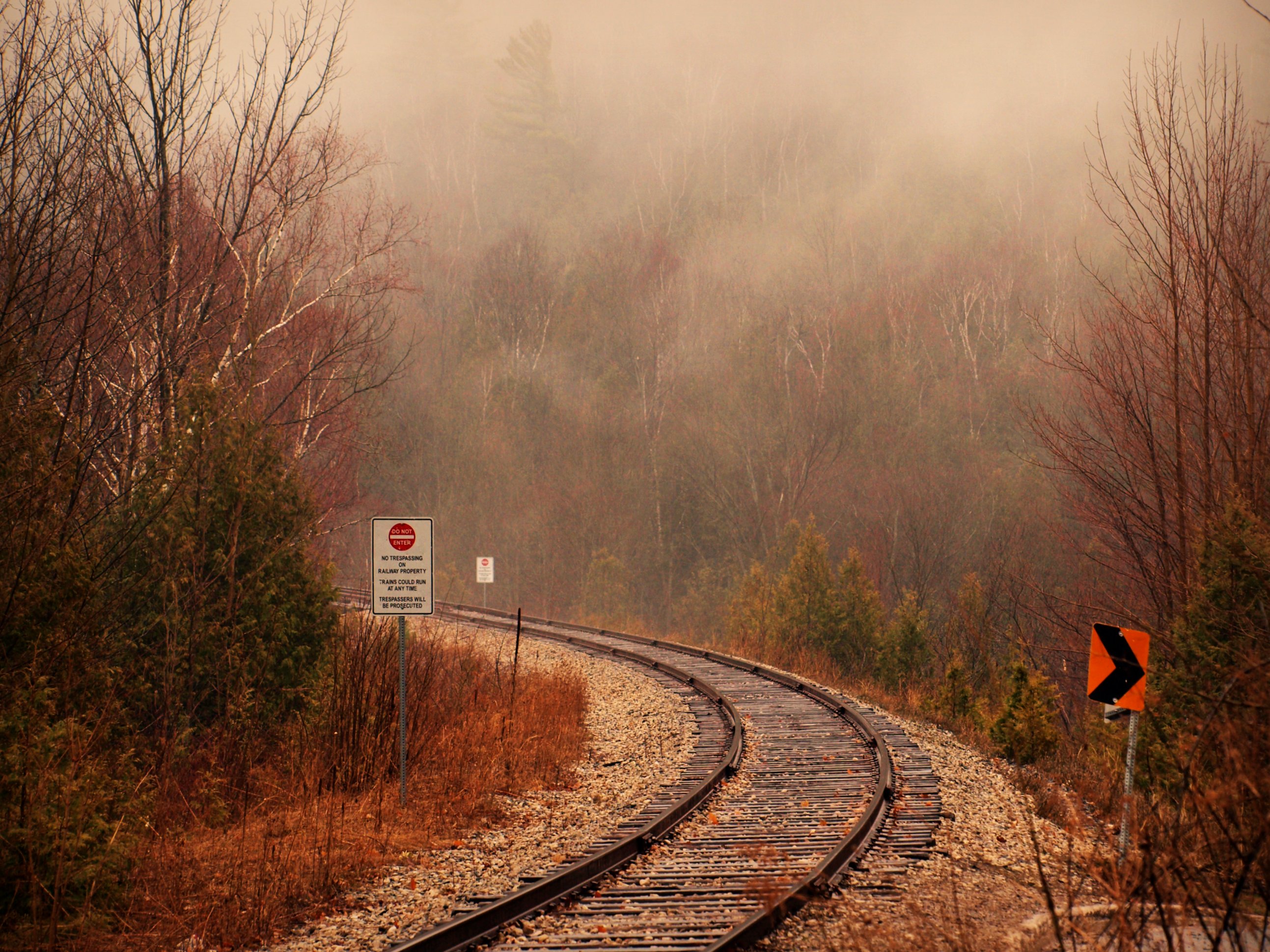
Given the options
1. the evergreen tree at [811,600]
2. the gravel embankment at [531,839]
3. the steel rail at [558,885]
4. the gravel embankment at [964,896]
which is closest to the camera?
the gravel embankment at [964,896]

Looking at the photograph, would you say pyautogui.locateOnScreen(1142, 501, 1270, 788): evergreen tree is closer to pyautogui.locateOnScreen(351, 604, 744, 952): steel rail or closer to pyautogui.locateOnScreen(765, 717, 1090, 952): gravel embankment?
pyautogui.locateOnScreen(765, 717, 1090, 952): gravel embankment

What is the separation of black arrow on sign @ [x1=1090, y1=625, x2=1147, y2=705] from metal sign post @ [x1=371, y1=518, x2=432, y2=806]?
5.87 m

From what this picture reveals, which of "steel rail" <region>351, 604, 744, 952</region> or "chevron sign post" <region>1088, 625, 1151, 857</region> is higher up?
"chevron sign post" <region>1088, 625, 1151, 857</region>

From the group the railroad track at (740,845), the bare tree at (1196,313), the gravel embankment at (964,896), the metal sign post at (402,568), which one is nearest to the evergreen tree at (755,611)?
the bare tree at (1196,313)

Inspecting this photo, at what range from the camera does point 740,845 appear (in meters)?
8.23

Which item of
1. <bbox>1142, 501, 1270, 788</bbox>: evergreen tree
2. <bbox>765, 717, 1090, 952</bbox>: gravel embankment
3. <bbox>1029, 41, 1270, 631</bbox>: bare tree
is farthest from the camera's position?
<bbox>1029, 41, 1270, 631</bbox>: bare tree

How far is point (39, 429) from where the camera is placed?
6867 millimetres

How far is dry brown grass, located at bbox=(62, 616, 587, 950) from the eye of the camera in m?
6.48

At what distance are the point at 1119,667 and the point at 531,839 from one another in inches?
206

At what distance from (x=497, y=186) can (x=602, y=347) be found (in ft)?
84.3

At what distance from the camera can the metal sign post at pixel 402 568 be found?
9055mm

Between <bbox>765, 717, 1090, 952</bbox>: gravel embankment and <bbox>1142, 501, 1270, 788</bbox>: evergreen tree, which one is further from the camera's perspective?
<bbox>1142, 501, 1270, 788</bbox>: evergreen tree

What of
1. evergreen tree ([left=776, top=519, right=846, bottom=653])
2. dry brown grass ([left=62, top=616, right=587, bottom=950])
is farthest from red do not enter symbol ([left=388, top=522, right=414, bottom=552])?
evergreen tree ([left=776, top=519, right=846, bottom=653])

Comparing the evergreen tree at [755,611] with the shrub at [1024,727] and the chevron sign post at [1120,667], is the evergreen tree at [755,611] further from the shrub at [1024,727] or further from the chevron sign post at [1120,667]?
the chevron sign post at [1120,667]
